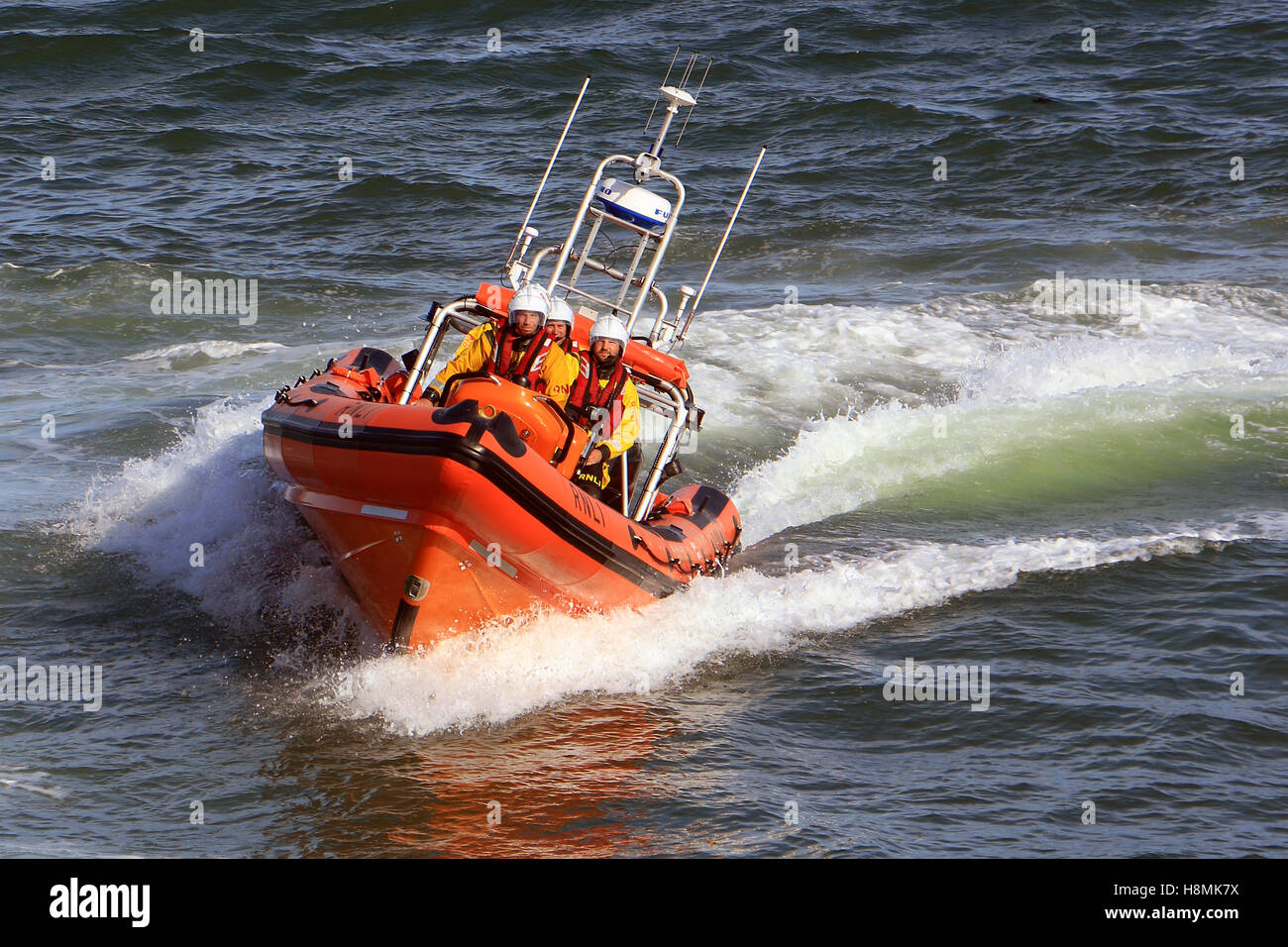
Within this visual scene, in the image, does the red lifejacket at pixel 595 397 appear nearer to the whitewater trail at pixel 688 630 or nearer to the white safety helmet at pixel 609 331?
the white safety helmet at pixel 609 331

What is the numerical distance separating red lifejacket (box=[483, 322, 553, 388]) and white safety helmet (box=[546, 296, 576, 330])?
86 millimetres

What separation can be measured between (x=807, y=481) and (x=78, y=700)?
15.9 feet

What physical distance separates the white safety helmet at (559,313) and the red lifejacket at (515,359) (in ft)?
0.28

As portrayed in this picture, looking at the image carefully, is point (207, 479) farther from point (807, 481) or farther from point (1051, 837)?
point (1051, 837)

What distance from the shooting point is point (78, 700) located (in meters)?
5.30

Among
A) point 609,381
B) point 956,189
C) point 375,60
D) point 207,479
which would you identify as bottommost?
point 207,479

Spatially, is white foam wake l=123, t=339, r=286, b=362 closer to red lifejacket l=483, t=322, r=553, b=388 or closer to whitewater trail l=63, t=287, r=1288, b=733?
whitewater trail l=63, t=287, r=1288, b=733

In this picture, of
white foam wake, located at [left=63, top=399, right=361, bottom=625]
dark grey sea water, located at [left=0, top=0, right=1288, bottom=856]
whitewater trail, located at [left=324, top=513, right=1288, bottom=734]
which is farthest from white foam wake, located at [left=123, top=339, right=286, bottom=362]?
whitewater trail, located at [left=324, top=513, right=1288, bottom=734]

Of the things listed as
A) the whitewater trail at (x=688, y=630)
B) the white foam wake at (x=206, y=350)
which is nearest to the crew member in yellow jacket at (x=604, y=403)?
the whitewater trail at (x=688, y=630)

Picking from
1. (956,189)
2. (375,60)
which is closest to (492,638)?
(956,189)

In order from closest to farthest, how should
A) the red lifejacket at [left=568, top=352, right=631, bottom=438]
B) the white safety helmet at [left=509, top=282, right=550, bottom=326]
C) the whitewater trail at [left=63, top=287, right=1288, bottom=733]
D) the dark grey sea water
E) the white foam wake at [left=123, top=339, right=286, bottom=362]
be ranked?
the dark grey sea water → the whitewater trail at [left=63, top=287, right=1288, bottom=733] → the white safety helmet at [left=509, top=282, right=550, bottom=326] → the red lifejacket at [left=568, top=352, right=631, bottom=438] → the white foam wake at [left=123, top=339, right=286, bottom=362]

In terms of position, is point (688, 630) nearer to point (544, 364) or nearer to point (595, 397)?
point (595, 397)

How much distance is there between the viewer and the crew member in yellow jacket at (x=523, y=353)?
20.5 ft

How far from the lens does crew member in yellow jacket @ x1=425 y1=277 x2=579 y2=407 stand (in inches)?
246
